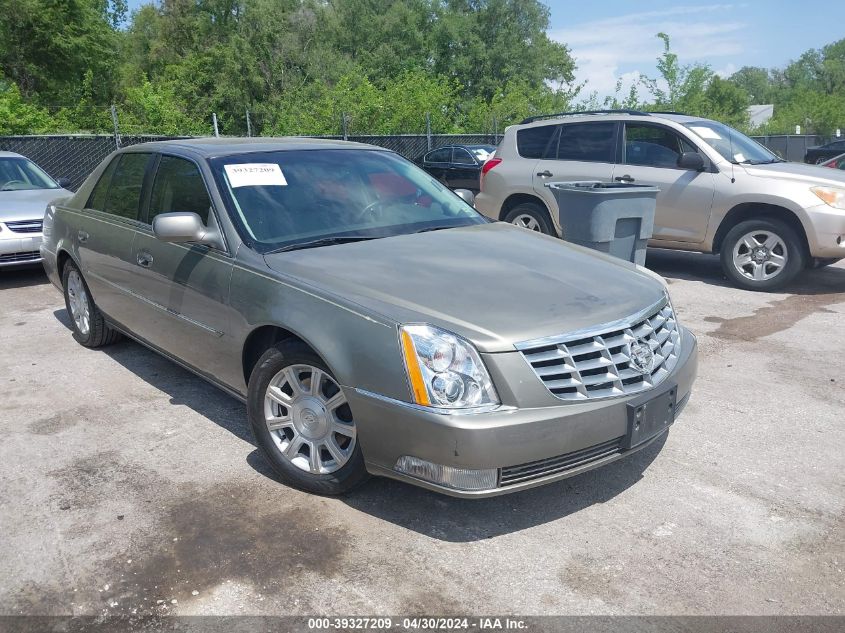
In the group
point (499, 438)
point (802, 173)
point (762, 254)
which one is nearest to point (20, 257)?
point (499, 438)

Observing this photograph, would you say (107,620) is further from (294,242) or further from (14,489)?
(294,242)

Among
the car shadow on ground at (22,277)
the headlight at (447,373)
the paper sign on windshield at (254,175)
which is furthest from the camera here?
the car shadow on ground at (22,277)

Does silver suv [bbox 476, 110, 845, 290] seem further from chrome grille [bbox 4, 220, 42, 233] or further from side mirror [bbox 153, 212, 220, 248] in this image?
chrome grille [bbox 4, 220, 42, 233]

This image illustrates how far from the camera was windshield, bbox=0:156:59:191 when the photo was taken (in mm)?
9500

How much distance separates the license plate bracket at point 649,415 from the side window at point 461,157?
1357 centimetres

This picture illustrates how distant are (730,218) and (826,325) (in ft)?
6.23

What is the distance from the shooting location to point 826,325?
21.5ft

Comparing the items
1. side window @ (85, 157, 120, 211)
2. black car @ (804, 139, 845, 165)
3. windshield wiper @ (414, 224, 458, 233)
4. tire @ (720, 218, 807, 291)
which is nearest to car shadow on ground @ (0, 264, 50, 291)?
side window @ (85, 157, 120, 211)

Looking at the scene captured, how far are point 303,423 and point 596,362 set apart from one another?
1354 mm

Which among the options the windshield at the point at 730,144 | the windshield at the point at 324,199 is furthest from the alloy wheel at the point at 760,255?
the windshield at the point at 324,199

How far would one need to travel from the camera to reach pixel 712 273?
29.4 feet

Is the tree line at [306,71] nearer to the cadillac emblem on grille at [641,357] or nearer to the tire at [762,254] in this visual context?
the tire at [762,254]

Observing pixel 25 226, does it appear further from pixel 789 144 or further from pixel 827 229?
pixel 789 144

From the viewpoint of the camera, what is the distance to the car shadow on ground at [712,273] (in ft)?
26.6
